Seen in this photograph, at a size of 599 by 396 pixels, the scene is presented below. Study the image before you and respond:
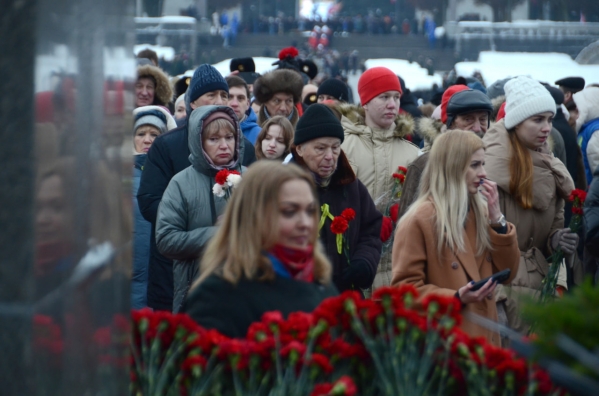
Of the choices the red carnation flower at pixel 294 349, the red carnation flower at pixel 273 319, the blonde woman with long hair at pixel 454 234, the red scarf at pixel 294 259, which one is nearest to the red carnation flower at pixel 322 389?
the red carnation flower at pixel 294 349

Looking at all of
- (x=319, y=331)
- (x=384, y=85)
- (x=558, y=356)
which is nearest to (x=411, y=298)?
(x=319, y=331)

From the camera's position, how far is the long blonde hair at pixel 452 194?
4.00 metres

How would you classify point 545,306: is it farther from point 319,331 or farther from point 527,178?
point 527,178

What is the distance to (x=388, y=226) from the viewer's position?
5035mm

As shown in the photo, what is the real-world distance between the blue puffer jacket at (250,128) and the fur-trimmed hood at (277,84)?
0.17 m

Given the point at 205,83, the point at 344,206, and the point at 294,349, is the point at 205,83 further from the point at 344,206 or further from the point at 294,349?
the point at 294,349

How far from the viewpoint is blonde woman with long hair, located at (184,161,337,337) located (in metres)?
2.75

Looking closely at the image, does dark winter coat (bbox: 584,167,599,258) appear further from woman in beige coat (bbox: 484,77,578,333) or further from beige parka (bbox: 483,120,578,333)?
beige parka (bbox: 483,120,578,333)

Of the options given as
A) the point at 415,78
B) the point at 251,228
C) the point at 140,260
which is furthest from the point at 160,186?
the point at 415,78

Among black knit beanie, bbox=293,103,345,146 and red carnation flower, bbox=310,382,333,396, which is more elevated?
black knit beanie, bbox=293,103,345,146

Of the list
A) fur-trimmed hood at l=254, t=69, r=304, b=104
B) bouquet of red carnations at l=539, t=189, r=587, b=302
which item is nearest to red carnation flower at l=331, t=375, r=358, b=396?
bouquet of red carnations at l=539, t=189, r=587, b=302

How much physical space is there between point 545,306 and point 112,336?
38.1 inches

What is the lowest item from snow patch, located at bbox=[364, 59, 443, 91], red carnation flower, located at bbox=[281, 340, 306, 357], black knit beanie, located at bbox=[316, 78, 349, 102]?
red carnation flower, located at bbox=[281, 340, 306, 357]

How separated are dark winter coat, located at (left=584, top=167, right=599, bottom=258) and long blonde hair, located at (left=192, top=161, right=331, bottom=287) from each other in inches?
94.3
